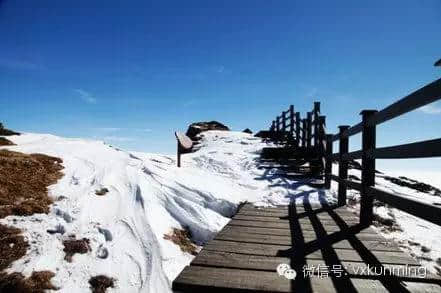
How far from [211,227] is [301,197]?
9.59ft

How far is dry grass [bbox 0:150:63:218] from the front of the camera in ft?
14.7

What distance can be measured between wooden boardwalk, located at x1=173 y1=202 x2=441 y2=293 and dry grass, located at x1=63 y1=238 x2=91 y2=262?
1.49 metres

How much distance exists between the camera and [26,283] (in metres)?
3.28

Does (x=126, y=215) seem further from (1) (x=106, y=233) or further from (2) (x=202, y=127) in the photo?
(2) (x=202, y=127)

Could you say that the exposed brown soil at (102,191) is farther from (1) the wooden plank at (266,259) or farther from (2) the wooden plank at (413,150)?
(2) the wooden plank at (413,150)

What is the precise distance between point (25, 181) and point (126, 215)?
1752mm

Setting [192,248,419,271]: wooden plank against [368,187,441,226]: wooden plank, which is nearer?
[368,187,441,226]: wooden plank

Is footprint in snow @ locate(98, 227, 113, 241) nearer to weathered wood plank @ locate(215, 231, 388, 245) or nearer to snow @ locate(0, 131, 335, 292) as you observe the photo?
snow @ locate(0, 131, 335, 292)

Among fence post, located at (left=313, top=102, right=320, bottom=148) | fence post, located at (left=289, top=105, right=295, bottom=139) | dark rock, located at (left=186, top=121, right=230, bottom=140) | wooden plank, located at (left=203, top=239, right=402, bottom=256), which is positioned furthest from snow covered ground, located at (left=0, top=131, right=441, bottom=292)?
dark rock, located at (left=186, top=121, right=230, bottom=140)

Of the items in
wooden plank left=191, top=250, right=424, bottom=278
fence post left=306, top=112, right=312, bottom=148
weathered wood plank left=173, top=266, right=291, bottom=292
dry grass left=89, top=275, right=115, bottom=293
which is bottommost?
dry grass left=89, top=275, right=115, bottom=293

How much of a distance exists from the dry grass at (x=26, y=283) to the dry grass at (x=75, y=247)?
1.38 ft

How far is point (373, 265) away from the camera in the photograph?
314 cm

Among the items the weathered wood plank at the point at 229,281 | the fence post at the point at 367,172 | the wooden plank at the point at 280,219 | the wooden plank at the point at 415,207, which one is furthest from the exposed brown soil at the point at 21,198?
the fence post at the point at 367,172

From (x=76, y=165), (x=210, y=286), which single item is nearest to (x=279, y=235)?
(x=210, y=286)
